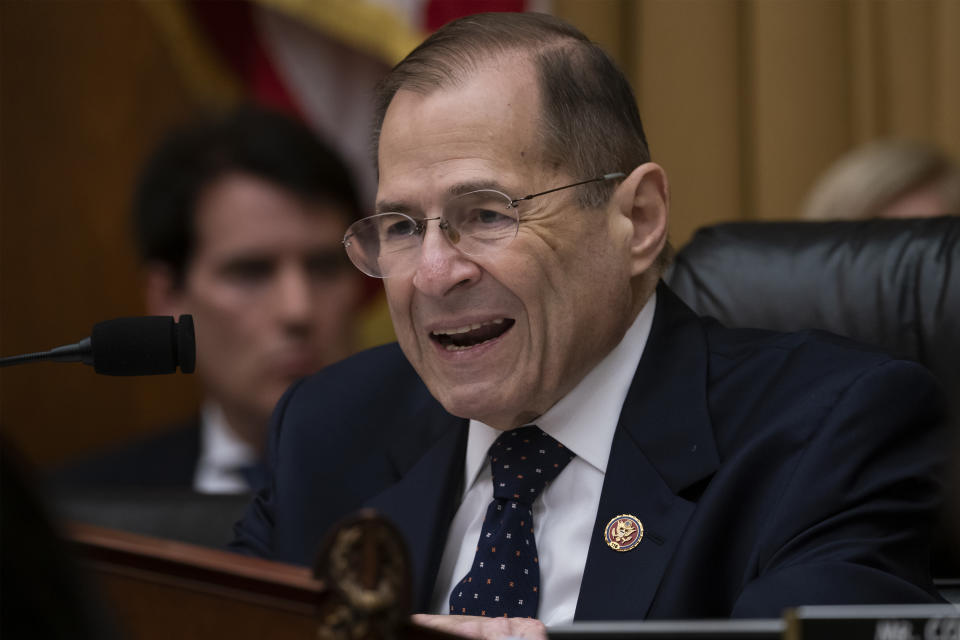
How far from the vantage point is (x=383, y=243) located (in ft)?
6.14

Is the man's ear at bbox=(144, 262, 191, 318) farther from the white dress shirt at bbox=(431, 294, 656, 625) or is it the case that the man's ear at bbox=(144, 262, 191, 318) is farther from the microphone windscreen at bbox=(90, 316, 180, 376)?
the microphone windscreen at bbox=(90, 316, 180, 376)

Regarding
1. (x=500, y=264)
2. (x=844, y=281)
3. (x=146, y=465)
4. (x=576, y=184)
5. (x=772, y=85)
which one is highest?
(x=772, y=85)

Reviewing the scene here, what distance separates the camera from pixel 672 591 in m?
1.58

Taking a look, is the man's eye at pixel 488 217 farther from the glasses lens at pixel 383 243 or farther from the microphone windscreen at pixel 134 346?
the microphone windscreen at pixel 134 346


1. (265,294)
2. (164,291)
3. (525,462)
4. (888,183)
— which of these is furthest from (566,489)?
(164,291)

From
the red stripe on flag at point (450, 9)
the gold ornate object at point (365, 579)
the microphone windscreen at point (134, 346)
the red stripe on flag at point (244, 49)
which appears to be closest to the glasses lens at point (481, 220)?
the microphone windscreen at point (134, 346)

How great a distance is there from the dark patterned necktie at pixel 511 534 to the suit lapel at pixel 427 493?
0.24 feet

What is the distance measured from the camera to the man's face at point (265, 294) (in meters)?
3.62

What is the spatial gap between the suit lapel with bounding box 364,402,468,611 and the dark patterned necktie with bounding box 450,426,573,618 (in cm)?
7

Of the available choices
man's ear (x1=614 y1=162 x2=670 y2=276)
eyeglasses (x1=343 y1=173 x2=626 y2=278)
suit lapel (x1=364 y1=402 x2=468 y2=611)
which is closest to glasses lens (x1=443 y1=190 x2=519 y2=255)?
eyeglasses (x1=343 y1=173 x2=626 y2=278)

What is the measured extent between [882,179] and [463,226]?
1.72 meters

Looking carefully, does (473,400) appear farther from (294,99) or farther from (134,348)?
(294,99)

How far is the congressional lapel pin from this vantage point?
64.6 inches

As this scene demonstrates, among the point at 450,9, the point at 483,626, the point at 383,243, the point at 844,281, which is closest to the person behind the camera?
the point at 483,626
